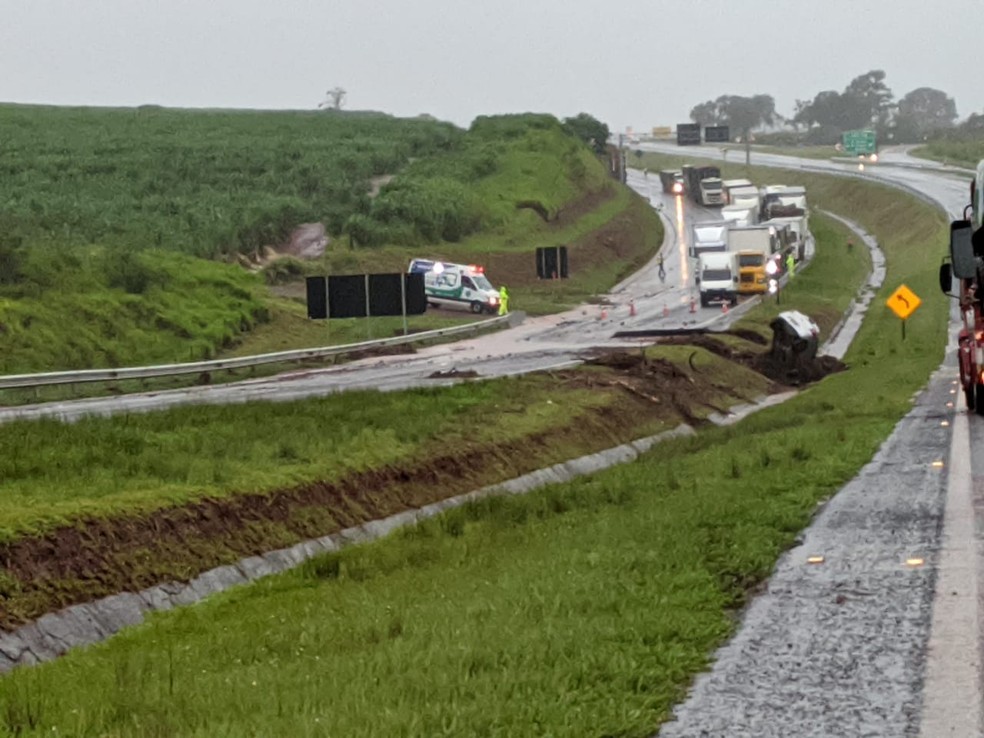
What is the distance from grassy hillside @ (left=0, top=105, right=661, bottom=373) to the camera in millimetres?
57125

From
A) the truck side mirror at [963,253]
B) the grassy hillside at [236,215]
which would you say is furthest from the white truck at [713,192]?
the truck side mirror at [963,253]

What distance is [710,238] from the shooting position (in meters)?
91.2

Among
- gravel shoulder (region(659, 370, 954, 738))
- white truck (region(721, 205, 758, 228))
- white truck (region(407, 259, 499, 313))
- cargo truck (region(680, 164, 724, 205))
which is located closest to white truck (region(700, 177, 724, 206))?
cargo truck (region(680, 164, 724, 205))

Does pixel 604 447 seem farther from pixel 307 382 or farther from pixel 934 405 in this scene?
pixel 307 382

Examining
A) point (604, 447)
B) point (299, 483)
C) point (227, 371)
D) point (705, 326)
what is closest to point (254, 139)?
point (705, 326)

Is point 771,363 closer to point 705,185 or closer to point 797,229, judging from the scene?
point 797,229

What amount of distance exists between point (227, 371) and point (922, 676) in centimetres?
4363

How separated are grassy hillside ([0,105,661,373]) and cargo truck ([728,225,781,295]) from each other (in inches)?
374

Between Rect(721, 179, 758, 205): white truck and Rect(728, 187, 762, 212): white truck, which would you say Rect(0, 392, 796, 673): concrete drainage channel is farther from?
Rect(721, 179, 758, 205): white truck

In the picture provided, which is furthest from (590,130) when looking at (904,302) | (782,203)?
(904,302)

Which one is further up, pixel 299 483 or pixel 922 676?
pixel 922 676

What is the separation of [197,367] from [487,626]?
3892cm

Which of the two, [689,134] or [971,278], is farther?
[689,134]

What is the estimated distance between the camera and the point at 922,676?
820cm
